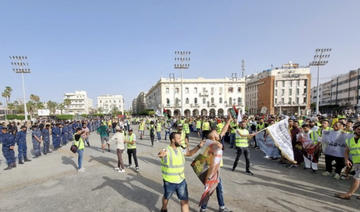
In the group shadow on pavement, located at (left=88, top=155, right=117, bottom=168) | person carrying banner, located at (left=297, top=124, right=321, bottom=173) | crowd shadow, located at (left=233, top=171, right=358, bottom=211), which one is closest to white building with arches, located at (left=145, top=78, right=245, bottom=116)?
shadow on pavement, located at (left=88, top=155, right=117, bottom=168)

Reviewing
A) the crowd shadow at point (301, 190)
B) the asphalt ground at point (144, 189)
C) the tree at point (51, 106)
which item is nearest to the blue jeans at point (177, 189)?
the asphalt ground at point (144, 189)

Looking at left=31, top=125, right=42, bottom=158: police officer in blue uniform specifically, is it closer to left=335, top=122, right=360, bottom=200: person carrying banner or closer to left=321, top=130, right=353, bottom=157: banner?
left=335, top=122, right=360, bottom=200: person carrying banner


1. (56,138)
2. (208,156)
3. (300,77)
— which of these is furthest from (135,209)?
(300,77)

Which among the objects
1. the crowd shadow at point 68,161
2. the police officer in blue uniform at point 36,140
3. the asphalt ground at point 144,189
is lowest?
the crowd shadow at point 68,161

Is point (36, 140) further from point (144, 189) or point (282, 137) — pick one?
point (282, 137)

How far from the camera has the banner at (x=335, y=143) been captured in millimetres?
5488

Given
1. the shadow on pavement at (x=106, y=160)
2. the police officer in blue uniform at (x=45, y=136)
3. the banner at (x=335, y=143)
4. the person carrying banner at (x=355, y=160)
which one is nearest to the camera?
the person carrying banner at (x=355, y=160)

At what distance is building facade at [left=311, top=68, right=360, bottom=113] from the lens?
5269 centimetres

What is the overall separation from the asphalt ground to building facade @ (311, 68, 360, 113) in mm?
59012

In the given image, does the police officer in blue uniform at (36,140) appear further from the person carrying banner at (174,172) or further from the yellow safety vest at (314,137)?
the yellow safety vest at (314,137)

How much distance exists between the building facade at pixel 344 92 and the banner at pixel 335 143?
57.3 metres

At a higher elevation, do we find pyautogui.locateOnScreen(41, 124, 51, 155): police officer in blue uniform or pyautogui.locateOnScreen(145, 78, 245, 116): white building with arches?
pyautogui.locateOnScreen(145, 78, 245, 116): white building with arches

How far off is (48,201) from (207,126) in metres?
9.18

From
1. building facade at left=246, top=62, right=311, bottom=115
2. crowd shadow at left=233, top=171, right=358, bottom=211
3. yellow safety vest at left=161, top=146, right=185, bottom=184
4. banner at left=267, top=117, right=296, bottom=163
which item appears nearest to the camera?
yellow safety vest at left=161, top=146, right=185, bottom=184
